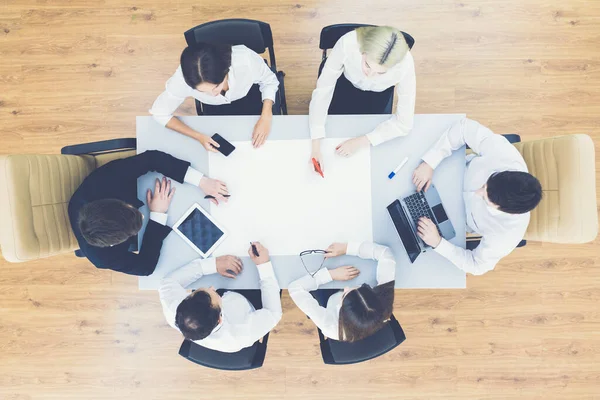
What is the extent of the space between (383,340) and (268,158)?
0.96m

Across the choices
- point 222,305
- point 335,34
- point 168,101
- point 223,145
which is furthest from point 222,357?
point 335,34

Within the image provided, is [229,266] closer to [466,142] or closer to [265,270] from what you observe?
[265,270]

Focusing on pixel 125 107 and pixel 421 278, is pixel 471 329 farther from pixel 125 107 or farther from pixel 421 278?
pixel 125 107

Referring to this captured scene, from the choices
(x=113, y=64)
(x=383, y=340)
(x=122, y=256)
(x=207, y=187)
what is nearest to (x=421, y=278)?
(x=383, y=340)

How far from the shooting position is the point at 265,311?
1.82m

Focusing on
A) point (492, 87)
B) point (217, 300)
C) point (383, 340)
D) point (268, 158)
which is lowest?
point (383, 340)

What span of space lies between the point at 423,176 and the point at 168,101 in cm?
115

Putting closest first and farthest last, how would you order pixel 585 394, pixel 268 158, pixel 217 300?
pixel 217 300 → pixel 268 158 → pixel 585 394

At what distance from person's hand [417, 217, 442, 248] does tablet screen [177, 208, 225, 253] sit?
0.85 m

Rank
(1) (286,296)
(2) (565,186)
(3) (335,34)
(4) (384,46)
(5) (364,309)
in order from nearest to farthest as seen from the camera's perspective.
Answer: (4) (384,46) < (5) (364,309) < (2) (565,186) < (3) (335,34) < (1) (286,296)

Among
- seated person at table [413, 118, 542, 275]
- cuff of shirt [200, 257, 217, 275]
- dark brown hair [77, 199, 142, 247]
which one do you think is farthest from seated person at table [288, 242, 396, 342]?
dark brown hair [77, 199, 142, 247]

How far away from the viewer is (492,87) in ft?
8.43

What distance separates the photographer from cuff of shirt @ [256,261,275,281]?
1.73 m

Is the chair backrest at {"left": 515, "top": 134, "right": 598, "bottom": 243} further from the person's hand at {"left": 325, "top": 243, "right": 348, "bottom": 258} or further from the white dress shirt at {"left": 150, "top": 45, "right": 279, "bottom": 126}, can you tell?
the white dress shirt at {"left": 150, "top": 45, "right": 279, "bottom": 126}
